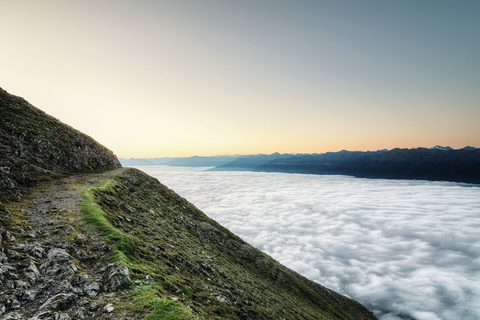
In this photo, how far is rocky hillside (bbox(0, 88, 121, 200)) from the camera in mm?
20145

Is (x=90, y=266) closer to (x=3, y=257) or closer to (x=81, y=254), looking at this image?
(x=81, y=254)

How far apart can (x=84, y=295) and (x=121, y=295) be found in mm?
1643

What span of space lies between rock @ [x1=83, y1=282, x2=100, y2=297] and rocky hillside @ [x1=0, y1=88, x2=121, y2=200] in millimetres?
14628

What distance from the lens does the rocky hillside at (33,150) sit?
20.1m

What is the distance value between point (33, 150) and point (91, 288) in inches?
1204

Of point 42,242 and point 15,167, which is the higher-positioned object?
point 15,167

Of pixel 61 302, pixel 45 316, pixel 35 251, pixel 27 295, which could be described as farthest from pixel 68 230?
pixel 45 316

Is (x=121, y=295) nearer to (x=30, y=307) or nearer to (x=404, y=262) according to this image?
(x=30, y=307)

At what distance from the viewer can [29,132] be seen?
96.3 ft

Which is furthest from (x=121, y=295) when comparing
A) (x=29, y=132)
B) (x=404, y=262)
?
(x=404, y=262)

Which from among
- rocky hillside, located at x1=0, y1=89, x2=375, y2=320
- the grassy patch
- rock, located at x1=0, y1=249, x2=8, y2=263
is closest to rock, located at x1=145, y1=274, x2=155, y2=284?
rocky hillside, located at x1=0, y1=89, x2=375, y2=320

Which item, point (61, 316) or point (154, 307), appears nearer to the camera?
point (61, 316)

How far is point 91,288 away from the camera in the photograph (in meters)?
9.29

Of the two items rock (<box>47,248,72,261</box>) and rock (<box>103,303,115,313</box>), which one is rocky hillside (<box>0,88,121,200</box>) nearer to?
rock (<box>47,248,72,261</box>)
